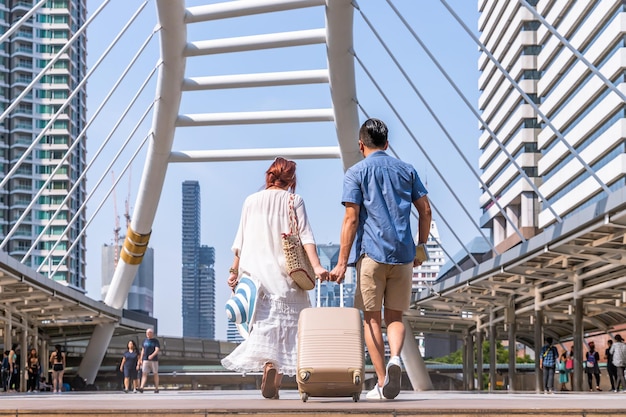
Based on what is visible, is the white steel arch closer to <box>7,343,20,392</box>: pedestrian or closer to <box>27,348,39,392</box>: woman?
<box>7,343,20,392</box>: pedestrian

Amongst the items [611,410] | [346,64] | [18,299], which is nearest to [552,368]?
[346,64]

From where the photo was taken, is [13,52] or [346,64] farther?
[13,52]

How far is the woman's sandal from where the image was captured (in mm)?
8031

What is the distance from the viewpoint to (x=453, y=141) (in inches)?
950

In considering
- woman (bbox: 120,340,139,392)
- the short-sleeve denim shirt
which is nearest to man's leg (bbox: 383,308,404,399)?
the short-sleeve denim shirt

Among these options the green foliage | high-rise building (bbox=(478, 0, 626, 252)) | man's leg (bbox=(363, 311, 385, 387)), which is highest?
high-rise building (bbox=(478, 0, 626, 252))

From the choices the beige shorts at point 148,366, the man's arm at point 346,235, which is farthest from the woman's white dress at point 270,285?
the beige shorts at point 148,366

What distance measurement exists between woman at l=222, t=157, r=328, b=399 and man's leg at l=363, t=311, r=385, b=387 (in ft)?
1.55

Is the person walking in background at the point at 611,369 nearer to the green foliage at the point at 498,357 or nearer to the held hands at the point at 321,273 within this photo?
the held hands at the point at 321,273

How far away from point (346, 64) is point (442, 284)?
1091cm

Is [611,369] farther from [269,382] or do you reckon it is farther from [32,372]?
[269,382]

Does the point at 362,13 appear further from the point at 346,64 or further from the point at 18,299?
the point at 18,299

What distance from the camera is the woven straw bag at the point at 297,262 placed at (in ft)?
26.6

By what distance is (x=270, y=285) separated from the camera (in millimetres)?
8211
